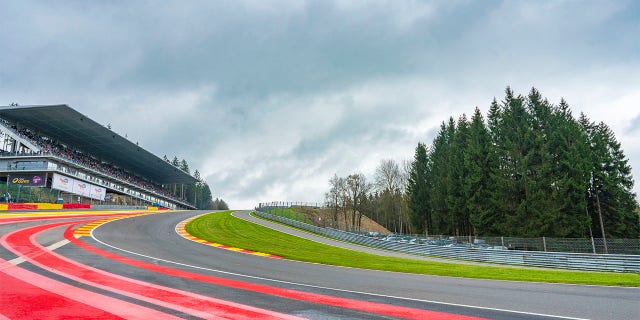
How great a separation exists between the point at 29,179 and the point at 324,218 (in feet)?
149

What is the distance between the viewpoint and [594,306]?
8008 mm

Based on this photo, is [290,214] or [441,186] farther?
[441,186]

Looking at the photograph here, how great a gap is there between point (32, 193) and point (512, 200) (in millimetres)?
52142

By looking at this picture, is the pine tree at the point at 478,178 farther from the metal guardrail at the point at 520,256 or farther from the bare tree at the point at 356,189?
the bare tree at the point at 356,189

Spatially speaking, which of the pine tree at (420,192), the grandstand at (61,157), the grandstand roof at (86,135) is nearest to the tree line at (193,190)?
the grandstand roof at (86,135)

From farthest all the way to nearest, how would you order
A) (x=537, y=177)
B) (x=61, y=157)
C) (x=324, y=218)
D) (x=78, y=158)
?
(x=78, y=158)
(x=324, y=218)
(x=61, y=157)
(x=537, y=177)

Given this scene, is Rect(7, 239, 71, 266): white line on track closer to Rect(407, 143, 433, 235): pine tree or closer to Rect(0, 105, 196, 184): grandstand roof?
Rect(0, 105, 196, 184): grandstand roof

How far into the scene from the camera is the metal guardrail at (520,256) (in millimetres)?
21906

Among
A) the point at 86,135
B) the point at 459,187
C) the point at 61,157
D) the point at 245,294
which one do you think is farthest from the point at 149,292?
the point at 86,135

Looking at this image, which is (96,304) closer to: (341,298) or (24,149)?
(341,298)

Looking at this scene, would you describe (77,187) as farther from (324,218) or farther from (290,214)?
(324,218)

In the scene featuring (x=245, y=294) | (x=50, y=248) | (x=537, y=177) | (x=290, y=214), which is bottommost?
(x=245, y=294)

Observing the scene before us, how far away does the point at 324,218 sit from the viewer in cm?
6231

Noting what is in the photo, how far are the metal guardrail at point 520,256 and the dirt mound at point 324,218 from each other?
7.13m
